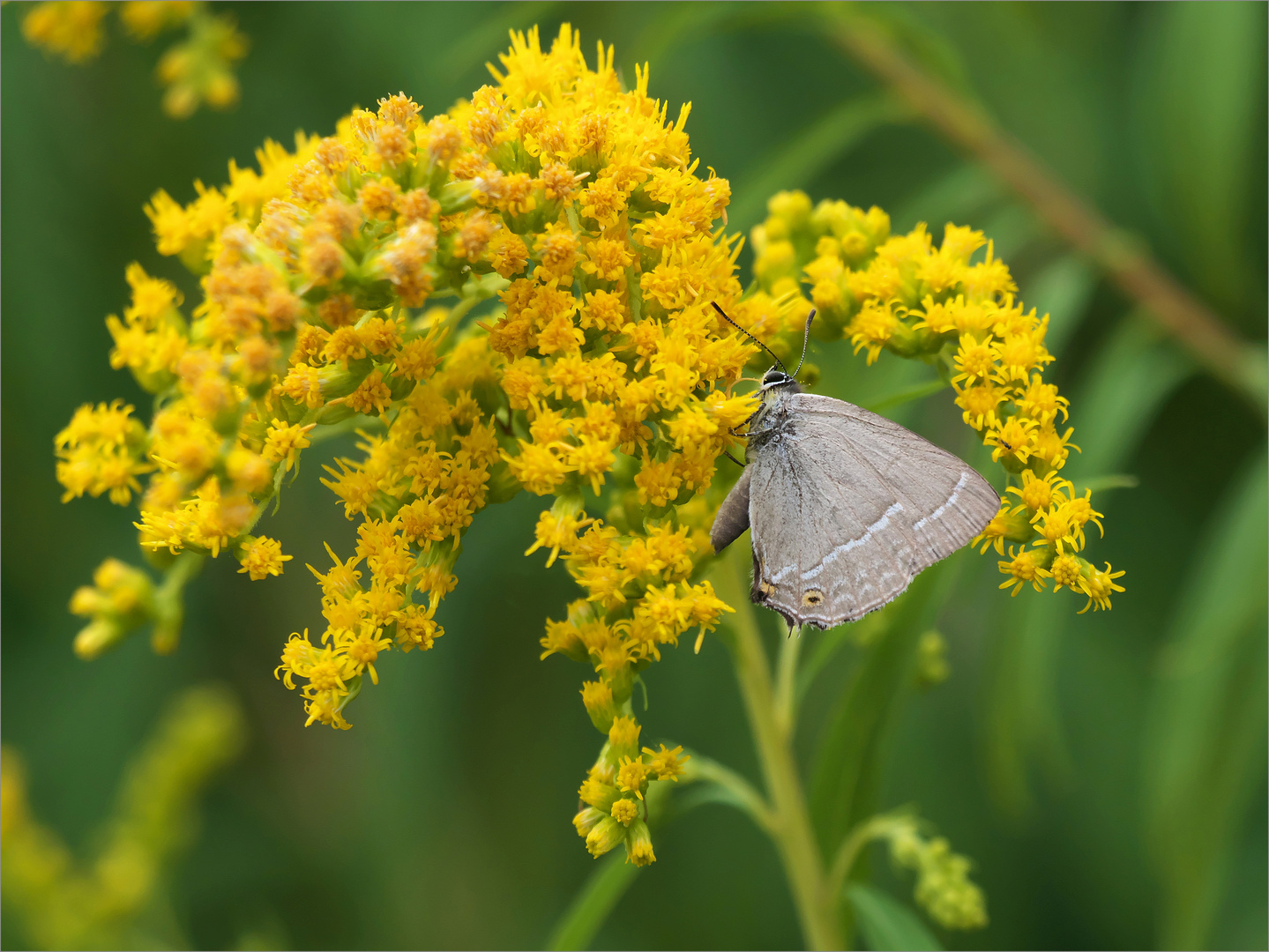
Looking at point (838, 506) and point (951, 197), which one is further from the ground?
point (951, 197)

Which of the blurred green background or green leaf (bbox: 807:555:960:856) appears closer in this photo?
green leaf (bbox: 807:555:960:856)

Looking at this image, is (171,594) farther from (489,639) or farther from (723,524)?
(489,639)

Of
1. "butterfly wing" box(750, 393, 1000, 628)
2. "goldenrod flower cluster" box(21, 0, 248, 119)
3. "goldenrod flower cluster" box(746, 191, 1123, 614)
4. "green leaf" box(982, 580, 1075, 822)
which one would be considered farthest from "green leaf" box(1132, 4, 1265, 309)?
"goldenrod flower cluster" box(21, 0, 248, 119)

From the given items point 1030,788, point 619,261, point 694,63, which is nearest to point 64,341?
point 694,63

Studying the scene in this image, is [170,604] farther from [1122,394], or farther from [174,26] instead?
[1122,394]

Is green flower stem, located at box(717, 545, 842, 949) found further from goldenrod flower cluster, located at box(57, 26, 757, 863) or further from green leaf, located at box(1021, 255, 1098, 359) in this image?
green leaf, located at box(1021, 255, 1098, 359)

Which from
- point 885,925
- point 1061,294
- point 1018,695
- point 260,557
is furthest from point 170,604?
point 1061,294
